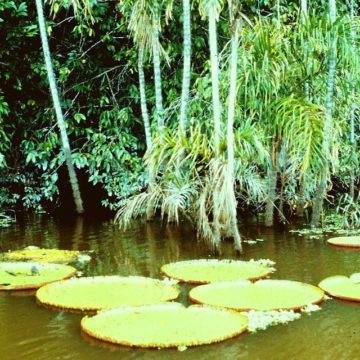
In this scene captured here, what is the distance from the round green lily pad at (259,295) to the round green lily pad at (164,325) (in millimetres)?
305

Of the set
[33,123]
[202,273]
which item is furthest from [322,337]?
[33,123]

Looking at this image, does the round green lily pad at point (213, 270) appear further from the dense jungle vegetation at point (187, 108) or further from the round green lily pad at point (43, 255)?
the round green lily pad at point (43, 255)

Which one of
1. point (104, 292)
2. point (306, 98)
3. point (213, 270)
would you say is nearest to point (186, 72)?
point (306, 98)

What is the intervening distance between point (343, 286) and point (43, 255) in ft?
10.8

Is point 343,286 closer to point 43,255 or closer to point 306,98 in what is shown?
point 43,255

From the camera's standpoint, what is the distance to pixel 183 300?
5.07 metres

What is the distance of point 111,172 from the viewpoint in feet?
37.2

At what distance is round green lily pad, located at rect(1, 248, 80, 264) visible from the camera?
263 inches

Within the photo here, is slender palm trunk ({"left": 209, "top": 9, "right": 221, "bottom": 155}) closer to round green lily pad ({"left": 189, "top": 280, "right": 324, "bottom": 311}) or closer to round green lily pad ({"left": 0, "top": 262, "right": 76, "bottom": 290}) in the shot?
round green lily pad ({"left": 189, "top": 280, "right": 324, "bottom": 311})

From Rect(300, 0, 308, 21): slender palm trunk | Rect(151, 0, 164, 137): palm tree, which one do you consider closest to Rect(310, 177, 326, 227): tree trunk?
Rect(300, 0, 308, 21): slender palm trunk

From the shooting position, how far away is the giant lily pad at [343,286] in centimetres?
499

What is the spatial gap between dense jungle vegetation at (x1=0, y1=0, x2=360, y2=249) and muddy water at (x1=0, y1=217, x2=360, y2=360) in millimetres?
405

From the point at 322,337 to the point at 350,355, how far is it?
331mm

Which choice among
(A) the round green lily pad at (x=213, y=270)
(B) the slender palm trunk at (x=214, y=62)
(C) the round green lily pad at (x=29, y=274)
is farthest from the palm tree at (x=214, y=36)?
(C) the round green lily pad at (x=29, y=274)
